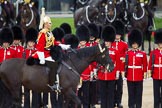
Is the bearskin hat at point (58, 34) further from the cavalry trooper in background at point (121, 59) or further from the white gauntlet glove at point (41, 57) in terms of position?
the white gauntlet glove at point (41, 57)

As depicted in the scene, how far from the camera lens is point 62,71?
1243 centimetres

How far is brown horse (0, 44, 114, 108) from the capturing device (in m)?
12.4

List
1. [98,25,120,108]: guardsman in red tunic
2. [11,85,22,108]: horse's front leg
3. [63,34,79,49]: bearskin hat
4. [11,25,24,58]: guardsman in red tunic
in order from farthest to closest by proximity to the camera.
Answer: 1. [63,34,79,49]: bearskin hat
2. [11,25,24,58]: guardsman in red tunic
3. [98,25,120,108]: guardsman in red tunic
4. [11,85,22,108]: horse's front leg

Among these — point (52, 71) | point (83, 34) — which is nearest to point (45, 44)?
point (52, 71)

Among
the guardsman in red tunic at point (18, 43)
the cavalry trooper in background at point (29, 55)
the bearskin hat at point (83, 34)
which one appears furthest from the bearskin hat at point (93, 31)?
the guardsman in red tunic at point (18, 43)

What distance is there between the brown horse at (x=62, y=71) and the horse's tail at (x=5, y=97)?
0.97 feet

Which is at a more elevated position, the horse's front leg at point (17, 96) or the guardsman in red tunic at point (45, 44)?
the guardsman in red tunic at point (45, 44)

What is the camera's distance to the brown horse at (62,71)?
1238cm

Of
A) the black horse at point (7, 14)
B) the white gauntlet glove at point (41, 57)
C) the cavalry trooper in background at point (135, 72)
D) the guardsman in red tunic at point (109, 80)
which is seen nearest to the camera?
the white gauntlet glove at point (41, 57)

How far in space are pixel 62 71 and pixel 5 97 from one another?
1.33 m

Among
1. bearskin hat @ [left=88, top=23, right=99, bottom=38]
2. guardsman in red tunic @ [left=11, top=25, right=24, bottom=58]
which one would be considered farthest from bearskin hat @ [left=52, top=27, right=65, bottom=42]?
guardsman in red tunic @ [left=11, top=25, right=24, bottom=58]

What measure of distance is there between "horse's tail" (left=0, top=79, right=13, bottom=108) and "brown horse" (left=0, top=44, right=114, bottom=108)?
0.30m

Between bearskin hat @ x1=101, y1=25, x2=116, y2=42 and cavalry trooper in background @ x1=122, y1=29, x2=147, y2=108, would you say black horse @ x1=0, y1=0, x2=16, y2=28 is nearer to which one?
bearskin hat @ x1=101, y1=25, x2=116, y2=42

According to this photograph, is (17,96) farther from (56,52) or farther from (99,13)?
(99,13)
